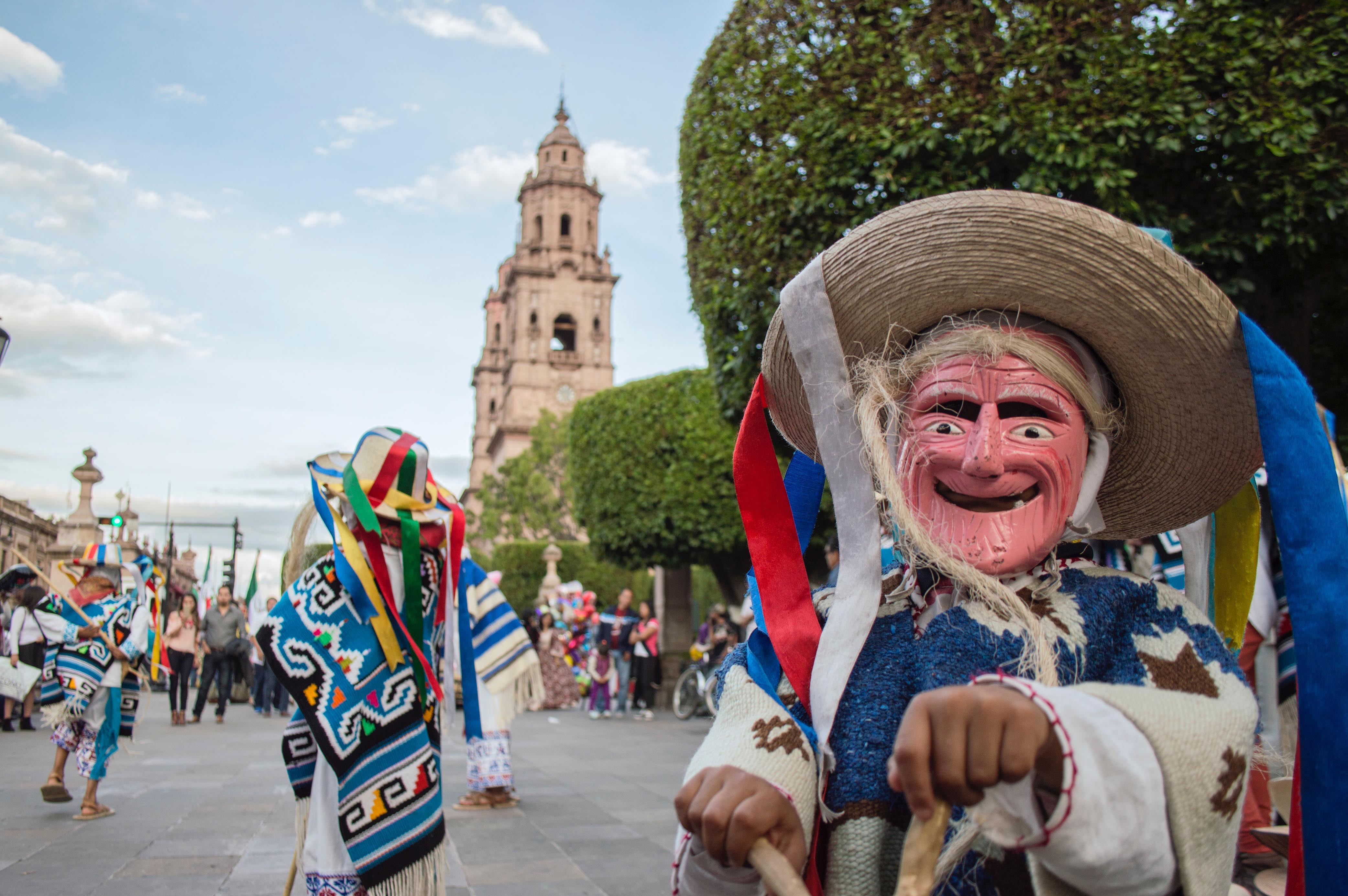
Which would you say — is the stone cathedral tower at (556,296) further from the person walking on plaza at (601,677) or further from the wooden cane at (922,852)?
the wooden cane at (922,852)

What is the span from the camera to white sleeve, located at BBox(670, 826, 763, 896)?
1.39 meters

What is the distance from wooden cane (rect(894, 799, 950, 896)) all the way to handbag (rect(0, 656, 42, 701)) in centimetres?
1285

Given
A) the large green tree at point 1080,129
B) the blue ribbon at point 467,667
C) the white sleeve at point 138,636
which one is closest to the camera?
the blue ribbon at point 467,667

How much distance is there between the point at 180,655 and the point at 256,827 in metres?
8.89

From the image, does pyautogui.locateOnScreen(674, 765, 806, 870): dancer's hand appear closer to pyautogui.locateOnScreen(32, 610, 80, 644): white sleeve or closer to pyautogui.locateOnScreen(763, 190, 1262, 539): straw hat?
pyautogui.locateOnScreen(763, 190, 1262, 539): straw hat

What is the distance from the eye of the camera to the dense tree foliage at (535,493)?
4266 cm

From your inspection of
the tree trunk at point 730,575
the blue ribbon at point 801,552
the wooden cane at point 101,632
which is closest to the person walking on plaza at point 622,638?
the tree trunk at point 730,575

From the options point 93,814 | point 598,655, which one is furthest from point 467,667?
point 598,655

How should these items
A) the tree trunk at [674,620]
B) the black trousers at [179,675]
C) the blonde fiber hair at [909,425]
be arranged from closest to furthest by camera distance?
the blonde fiber hair at [909,425], the black trousers at [179,675], the tree trunk at [674,620]

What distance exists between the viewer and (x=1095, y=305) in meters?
1.65

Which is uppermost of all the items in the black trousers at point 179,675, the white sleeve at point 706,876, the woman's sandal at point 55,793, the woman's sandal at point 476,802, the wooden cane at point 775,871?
the wooden cane at point 775,871

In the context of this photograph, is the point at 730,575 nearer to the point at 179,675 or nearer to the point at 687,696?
the point at 687,696

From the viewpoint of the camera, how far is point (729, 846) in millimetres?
1267

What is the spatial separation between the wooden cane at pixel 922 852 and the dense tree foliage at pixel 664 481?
14309 mm
